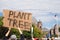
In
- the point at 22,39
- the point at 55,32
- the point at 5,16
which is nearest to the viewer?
the point at 22,39

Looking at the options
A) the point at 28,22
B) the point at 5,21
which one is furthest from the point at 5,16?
the point at 28,22

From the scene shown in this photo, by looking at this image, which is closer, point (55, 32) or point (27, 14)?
point (27, 14)

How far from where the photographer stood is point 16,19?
1227 centimetres

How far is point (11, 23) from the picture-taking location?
12.3 m

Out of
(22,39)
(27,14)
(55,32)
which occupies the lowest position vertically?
(55,32)

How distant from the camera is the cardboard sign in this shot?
39.9 ft

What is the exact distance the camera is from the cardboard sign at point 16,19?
39.9ft

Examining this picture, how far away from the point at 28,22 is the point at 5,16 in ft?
3.16

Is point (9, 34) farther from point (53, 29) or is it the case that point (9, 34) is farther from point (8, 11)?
point (53, 29)

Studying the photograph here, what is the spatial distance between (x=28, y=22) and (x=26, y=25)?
144 mm

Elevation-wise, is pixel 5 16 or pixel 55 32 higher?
pixel 5 16

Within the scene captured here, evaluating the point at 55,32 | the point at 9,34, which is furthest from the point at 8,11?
the point at 55,32

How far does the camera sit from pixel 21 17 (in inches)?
489

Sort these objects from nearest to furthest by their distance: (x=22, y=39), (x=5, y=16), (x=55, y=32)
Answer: (x=22, y=39)
(x=5, y=16)
(x=55, y=32)
